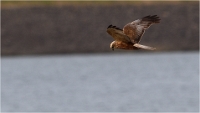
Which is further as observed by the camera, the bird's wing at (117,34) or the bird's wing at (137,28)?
the bird's wing at (137,28)

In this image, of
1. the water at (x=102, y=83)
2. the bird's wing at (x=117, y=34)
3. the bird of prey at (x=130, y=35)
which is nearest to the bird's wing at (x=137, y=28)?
the bird of prey at (x=130, y=35)

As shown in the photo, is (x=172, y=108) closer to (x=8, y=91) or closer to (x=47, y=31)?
(x=8, y=91)

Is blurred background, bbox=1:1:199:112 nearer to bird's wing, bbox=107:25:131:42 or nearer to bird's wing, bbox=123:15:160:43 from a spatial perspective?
bird's wing, bbox=123:15:160:43

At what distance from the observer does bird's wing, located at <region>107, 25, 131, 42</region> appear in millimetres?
7102

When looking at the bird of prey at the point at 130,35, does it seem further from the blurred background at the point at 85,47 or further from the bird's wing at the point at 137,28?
the blurred background at the point at 85,47

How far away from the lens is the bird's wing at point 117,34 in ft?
23.3

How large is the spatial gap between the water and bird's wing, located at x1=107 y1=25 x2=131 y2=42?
14057 millimetres

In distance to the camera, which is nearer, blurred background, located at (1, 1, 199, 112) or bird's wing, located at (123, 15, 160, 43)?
bird's wing, located at (123, 15, 160, 43)

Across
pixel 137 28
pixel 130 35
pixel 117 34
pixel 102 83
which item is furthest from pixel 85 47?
pixel 117 34

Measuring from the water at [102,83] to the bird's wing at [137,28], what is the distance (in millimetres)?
13079

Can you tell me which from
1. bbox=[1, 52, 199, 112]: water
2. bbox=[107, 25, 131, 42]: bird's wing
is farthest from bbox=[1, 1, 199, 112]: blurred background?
bbox=[107, 25, 131, 42]: bird's wing

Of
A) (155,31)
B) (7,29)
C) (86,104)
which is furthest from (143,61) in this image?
(86,104)

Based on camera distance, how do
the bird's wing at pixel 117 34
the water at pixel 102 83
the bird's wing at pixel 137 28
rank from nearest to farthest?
the bird's wing at pixel 117 34 < the bird's wing at pixel 137 28 < the water at pixel 102 83

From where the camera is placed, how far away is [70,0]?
3159 centimetres
